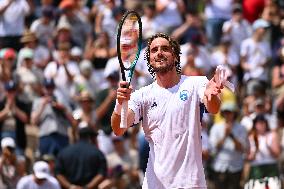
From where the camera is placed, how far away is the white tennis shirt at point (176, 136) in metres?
8.73

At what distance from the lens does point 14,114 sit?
636 inches

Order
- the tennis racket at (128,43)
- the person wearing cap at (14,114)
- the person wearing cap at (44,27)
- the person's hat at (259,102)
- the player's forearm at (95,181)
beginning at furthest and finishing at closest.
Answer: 1. the person wearing cap at (44,27)
2. the person's hat at (259,102)
3. the person wearing cap at (14,114)
4. the player's forearm at (95,181)
5. the tennis racket at (128,43)

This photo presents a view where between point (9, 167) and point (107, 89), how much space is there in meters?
2.92

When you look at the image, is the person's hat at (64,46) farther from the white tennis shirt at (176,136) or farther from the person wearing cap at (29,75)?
the white tennis shirt at (176,136)

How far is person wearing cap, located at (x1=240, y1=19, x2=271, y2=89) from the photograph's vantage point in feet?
62.8

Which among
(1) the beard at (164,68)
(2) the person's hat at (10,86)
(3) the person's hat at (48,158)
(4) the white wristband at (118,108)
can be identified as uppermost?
(1) the beard at (164,68)

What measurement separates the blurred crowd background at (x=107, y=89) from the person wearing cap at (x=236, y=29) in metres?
0.03

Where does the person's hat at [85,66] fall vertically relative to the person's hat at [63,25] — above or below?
below

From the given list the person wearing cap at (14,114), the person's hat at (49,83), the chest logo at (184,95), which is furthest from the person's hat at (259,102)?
the chest logo at (184,95)

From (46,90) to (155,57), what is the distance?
7681 millimetres

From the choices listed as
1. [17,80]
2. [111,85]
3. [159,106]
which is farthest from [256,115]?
[159,106]

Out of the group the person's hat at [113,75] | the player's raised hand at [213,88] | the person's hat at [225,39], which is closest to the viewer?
the player's raised hand at [213,88]

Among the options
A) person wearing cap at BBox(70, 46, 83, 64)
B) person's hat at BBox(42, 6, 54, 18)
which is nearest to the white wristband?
person wearing cap at BBox(70, 46, 83, 64)

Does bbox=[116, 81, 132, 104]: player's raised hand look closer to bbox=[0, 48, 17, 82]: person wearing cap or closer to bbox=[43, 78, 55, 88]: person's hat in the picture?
bbox=[43, 78, 55, 88]: person's hat
